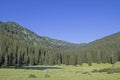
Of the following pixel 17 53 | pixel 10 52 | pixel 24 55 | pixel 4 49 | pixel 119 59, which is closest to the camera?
pixel 4 49

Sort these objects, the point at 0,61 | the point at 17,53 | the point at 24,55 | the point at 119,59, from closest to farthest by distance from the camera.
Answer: the point at 0,61 < the point at 17,53 < the point at 24,55 < the point at 119,59

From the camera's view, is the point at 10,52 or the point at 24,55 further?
the point at 24,55

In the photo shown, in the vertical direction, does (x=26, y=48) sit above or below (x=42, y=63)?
above

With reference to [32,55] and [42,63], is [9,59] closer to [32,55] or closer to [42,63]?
[32,55]

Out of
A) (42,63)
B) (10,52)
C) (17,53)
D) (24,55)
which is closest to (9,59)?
(10,52)

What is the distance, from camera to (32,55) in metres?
187

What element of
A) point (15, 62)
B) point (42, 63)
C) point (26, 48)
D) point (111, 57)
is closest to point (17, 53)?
point (15, 62)

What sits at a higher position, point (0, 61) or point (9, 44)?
point (9, 44)

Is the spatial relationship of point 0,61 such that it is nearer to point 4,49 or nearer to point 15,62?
point 4,49

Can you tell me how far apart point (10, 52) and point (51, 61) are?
51.4 metres

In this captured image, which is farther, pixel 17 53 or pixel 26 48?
pixel 26 48

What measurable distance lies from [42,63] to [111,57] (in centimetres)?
5593

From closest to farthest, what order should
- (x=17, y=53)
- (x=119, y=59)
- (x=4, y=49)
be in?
Answer: (x=4, y=49)
(x=17, y=53)
(x=119, y=59)

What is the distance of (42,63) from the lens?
648 ft
